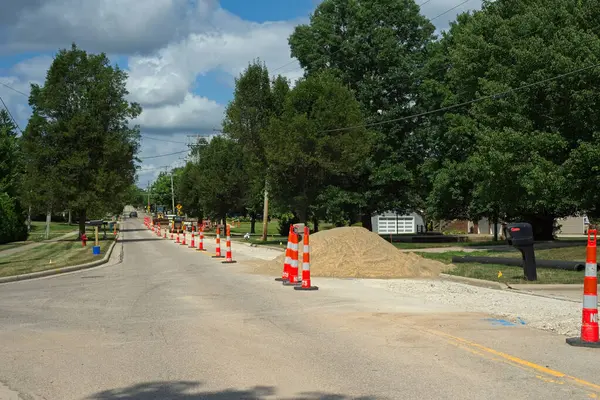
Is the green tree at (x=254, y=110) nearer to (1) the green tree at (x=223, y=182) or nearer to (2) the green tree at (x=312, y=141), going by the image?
(2) the green tree at (x=312, y=141)

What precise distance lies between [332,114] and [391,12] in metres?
10.6

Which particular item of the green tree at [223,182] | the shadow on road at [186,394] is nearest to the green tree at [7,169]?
the green tree at [223,182]

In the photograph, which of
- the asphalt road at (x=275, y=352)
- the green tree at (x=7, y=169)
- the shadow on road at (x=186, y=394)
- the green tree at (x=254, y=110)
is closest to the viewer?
the shadow on road at (x=186, y=394)

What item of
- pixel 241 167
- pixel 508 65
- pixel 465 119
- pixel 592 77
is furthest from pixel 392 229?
pixel 592 77

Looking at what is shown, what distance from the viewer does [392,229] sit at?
66875mm

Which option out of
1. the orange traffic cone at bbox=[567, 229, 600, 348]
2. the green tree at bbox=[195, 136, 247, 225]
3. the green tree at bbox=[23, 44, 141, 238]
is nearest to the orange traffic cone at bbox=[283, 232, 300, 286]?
the orange traffic cone at bbox=[567, 229, 600, 348]

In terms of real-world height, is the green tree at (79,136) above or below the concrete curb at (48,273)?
above

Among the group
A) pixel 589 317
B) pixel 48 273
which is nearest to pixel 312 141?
pixel 48 273

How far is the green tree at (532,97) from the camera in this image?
25.2 m

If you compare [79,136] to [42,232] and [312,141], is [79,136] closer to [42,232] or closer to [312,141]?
[42,232]

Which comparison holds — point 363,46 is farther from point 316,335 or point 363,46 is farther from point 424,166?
point 316,335

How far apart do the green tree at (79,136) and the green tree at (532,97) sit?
2715 cm

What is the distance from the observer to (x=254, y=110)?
39531mm

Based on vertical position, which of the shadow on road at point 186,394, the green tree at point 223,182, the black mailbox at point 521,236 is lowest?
the shadow on road at point 186,394
